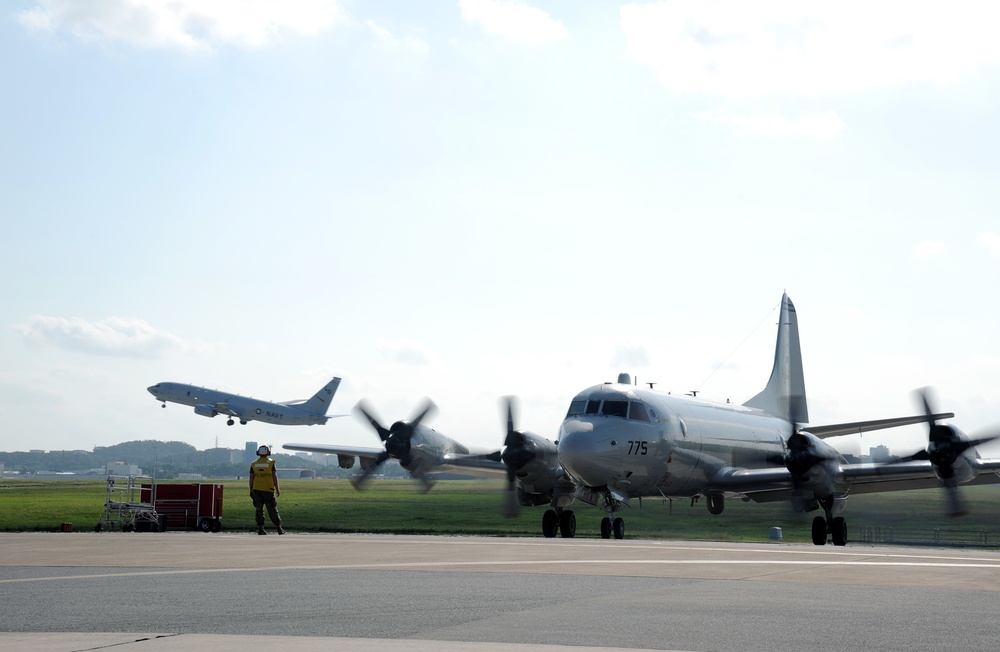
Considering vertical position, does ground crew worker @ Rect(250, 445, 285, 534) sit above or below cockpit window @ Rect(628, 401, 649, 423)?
below

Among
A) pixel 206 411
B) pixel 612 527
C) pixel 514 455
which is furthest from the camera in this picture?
pixel 206 411

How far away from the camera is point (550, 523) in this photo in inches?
1233

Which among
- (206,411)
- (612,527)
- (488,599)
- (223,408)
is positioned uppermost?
(223,408)

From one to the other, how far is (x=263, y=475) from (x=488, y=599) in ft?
51.0

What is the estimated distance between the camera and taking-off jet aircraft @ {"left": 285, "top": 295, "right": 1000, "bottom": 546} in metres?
29.6

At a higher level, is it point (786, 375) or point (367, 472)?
point (786, 375)

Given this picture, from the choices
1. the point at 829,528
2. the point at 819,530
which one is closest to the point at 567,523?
the point at 819,530

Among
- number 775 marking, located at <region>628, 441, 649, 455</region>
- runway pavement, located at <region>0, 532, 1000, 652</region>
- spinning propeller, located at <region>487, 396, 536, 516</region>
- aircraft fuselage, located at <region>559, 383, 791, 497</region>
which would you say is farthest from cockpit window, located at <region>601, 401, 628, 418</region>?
runway pavement, located at <region>0, 532, 1000, 652</region>

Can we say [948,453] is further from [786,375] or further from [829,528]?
[786,375]

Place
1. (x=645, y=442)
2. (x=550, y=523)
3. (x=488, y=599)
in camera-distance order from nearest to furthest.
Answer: (x=488, y=599), (x=645, y=442), (x=550, y=523)

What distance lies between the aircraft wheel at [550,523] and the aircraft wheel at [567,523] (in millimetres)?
167

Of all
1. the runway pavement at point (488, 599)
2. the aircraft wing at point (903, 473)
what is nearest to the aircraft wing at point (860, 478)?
the aircraft wing at point (903, 473)

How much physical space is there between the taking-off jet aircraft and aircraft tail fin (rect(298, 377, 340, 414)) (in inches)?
3728

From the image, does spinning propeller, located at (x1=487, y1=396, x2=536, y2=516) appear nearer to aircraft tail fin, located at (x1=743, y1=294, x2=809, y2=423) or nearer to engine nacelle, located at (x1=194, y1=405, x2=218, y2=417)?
aircraft tail fin, located at (x1=743, y1=294, x2=809, y2=423)
